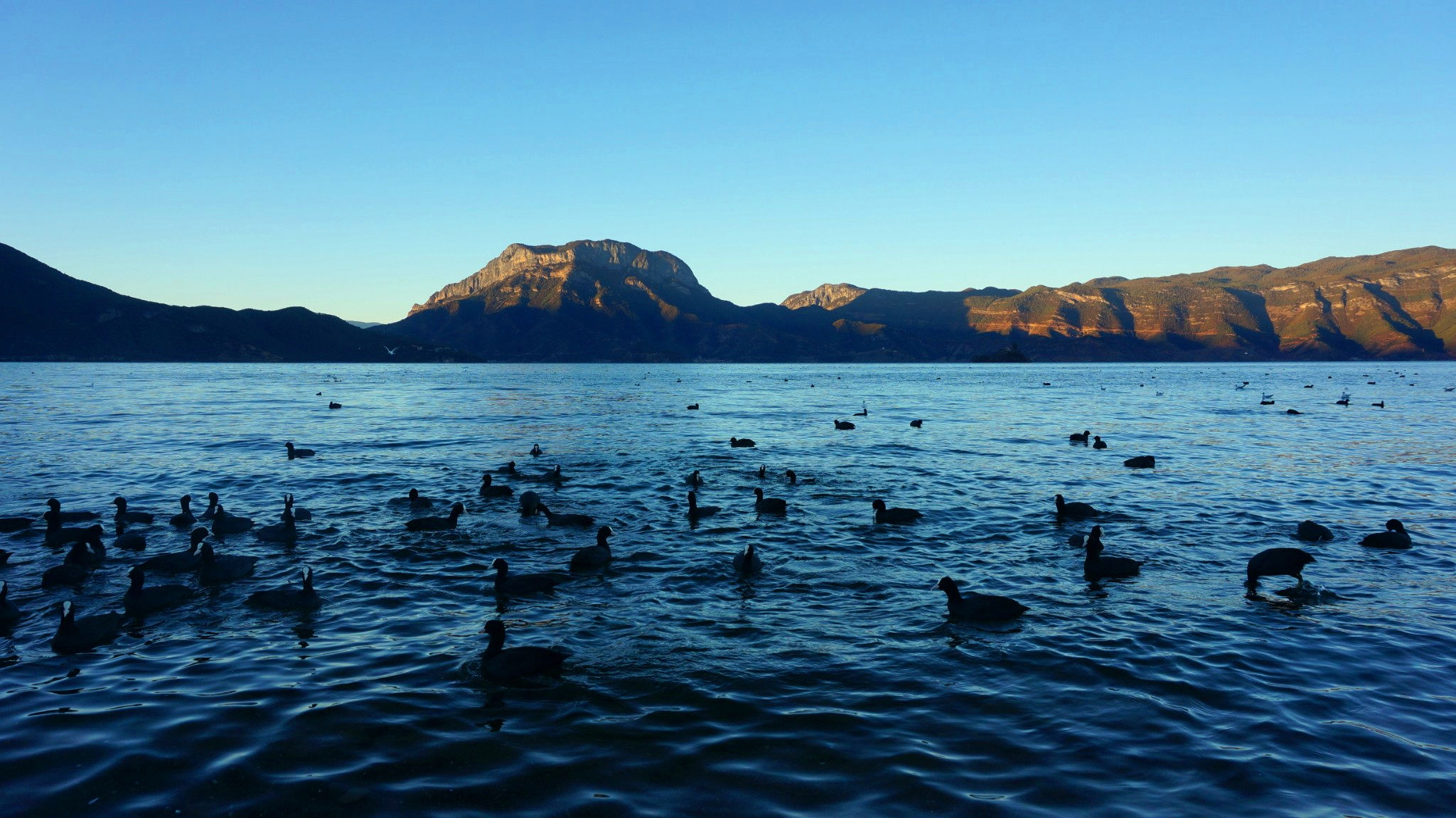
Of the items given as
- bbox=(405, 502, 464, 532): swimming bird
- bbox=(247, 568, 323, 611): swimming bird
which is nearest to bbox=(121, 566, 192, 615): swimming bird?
bbox=(247, 568, 323, 611): swimming bird

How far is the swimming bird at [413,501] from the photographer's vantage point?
21.8 meters

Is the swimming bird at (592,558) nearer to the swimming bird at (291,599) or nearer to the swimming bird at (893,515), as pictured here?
the swimming bird at (291,599)

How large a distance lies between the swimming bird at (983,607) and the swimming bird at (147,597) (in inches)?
554

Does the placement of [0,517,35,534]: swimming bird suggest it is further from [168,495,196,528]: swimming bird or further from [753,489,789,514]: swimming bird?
[753,489,789,514]: swimming bird

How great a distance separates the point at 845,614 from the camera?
13.4 metres

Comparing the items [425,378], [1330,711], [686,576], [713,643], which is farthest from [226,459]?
[425,378]

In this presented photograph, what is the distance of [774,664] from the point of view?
11.2 meters

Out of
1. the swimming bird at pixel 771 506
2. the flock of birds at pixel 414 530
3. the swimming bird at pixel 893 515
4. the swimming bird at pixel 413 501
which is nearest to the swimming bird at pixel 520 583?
the flock of birds at pixel 414 530

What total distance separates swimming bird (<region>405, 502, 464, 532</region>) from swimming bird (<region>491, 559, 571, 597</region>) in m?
5.23

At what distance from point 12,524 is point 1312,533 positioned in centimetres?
3262

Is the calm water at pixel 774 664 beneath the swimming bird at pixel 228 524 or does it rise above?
beneath

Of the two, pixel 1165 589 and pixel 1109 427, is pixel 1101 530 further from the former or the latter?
pixel 1109 427

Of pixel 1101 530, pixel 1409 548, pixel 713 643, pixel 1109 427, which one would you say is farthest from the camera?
pixel 1109 427

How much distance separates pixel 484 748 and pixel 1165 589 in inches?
510
